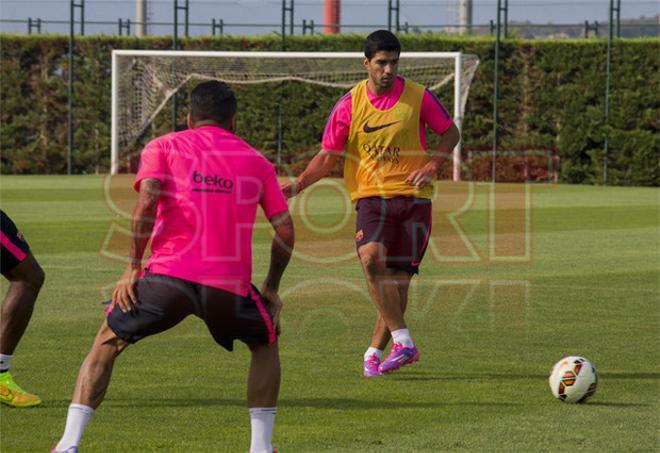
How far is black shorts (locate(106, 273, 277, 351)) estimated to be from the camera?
19.7ft

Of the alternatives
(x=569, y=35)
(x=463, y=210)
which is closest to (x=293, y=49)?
(x=569, y=35)

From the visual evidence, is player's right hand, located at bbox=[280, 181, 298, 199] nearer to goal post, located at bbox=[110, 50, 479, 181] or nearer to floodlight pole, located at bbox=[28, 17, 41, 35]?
goal post, located at bbox=[110, 50, 479, 181]

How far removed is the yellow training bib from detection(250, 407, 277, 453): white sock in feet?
11.2

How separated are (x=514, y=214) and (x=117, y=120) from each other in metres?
14.3

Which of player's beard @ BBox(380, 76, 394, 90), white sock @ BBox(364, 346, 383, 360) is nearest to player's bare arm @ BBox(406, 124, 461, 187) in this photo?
player's beard @ BBox(380, 76, 394, 90)

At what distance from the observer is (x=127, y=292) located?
604 centimetres

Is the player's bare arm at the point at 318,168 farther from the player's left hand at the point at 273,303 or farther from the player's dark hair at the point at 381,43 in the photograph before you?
the player's left hand at the point at 273,303

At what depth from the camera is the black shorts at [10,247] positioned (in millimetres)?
7715

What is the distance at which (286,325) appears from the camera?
11500 millimetres

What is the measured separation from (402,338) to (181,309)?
11.0 feet

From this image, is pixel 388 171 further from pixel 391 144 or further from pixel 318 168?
pixel 318 168

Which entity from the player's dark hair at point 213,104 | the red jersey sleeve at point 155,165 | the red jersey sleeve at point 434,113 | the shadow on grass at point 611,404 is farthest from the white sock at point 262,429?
the red jersey sleeve at point 434,113

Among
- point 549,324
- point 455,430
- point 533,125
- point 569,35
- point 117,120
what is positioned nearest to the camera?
point 455,430

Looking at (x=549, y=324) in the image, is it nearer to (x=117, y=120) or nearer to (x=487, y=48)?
(x=117, y=120)
